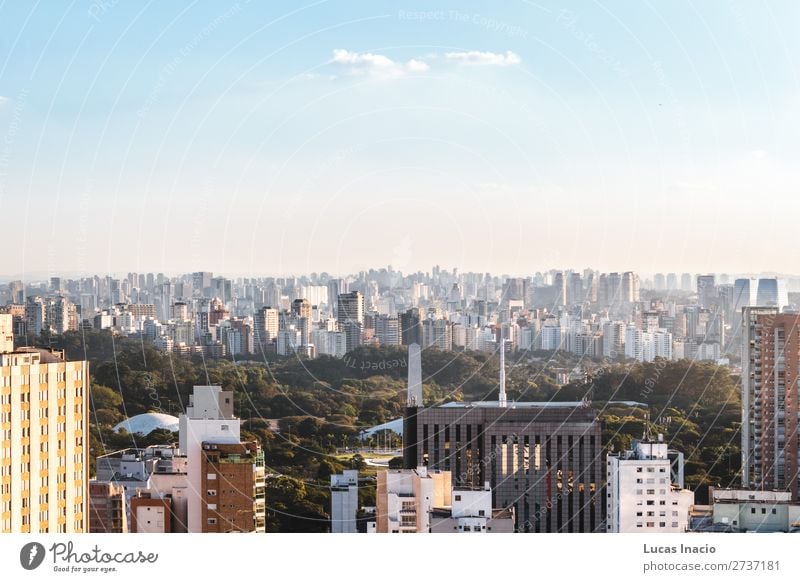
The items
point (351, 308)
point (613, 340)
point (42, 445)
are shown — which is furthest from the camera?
point (613, 340)

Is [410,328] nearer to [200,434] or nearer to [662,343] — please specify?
[662,343]

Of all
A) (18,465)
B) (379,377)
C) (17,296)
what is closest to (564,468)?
(379,377)

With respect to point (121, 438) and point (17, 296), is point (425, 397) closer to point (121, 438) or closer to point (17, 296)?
point (121, 438)

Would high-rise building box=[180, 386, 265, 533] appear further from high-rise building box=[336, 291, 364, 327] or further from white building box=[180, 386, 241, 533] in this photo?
high-rise building box=[336, 291, 364, 327]

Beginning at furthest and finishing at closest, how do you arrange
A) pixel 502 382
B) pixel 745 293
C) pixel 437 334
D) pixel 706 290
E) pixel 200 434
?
pixel 437 334 < pixel 502 382 < pixel 706 290 < pixel 745 293 < pixel 200 434

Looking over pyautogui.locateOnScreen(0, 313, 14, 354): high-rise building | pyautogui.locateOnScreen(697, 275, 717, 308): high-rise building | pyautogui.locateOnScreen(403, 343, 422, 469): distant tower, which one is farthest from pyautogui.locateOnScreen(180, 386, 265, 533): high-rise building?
pyautogui.locateOnScreen(697, 275, 717, 308): high-rise building

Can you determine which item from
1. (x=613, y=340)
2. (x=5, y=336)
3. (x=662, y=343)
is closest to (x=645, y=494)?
(x=5, y=336)

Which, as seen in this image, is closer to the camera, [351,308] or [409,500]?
[409,500]
